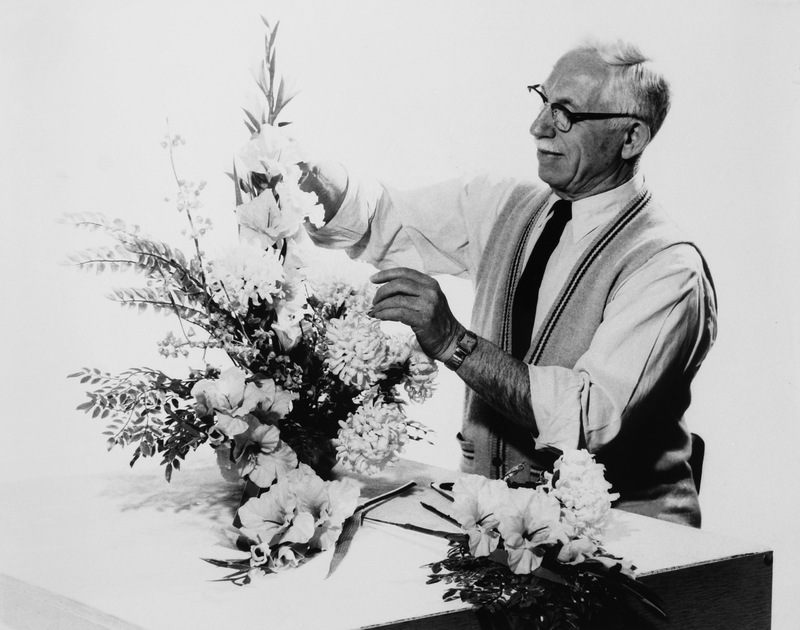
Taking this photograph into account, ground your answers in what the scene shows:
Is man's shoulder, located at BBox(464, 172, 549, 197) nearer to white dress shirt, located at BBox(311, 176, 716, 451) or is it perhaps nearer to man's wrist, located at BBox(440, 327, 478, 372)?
white dress shirt, located at BBox(311, 176, 716, 451)

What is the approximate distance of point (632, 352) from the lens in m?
1.98

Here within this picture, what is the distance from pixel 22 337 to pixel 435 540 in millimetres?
993

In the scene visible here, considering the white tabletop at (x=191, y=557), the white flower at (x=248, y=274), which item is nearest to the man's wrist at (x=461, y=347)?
→ the white tabletop at (x=191, y=557)

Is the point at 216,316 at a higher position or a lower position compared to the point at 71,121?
lower

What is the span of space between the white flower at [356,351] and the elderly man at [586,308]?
11 centimetres

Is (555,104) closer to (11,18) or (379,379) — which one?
(379,379)

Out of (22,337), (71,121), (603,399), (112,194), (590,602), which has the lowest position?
(590,602)

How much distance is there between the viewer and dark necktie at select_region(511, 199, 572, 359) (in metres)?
2.11

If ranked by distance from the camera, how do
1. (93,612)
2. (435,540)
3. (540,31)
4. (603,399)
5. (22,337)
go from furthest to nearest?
(22,337) < (540,31) < (603,399) < (435,540) < (93,612)

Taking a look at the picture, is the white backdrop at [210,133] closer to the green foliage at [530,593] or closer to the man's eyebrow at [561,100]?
the man's eyebrow at [561,100]

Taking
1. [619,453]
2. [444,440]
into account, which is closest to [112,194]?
[444,440]

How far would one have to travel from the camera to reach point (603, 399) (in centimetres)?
200

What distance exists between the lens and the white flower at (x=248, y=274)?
6.37ft

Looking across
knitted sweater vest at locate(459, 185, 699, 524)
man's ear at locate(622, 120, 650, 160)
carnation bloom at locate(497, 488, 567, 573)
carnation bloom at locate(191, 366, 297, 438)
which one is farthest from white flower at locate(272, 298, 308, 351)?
man's ear at locate(622, 120, 650, 160)
